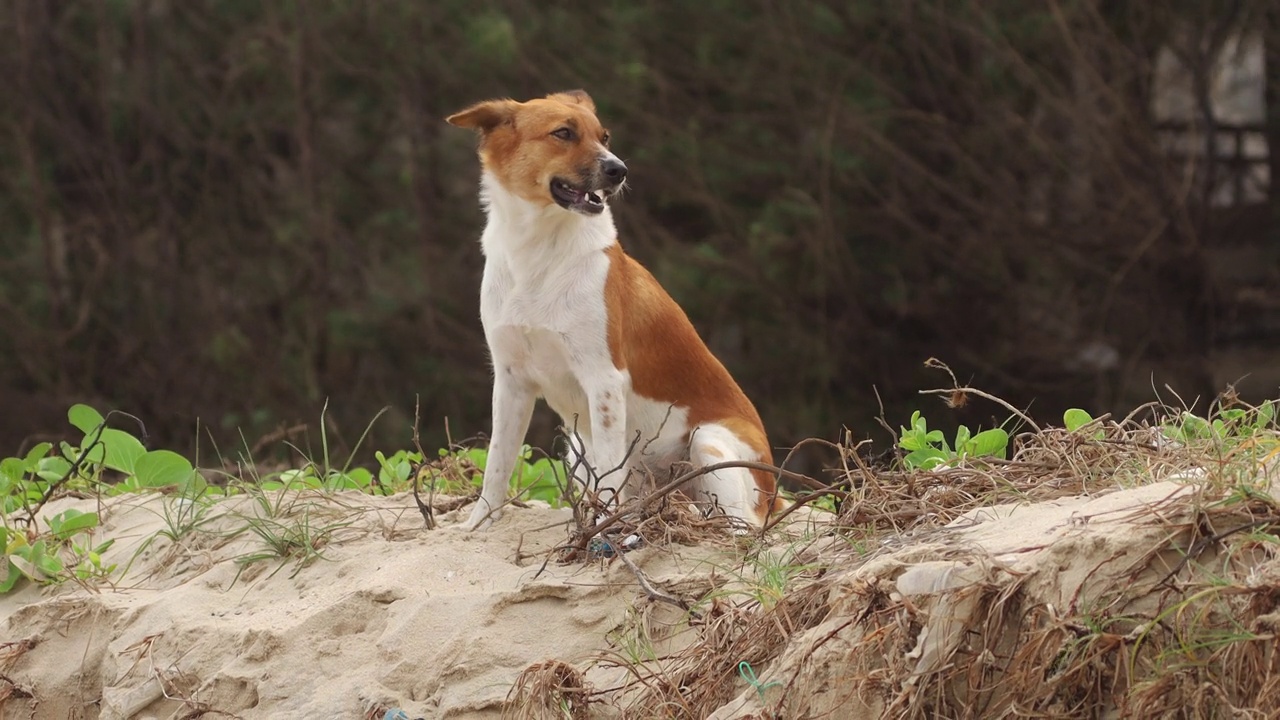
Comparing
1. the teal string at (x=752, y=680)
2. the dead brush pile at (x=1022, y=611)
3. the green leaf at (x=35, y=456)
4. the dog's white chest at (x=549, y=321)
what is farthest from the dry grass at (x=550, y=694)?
the green leaf at (x=35, y=456)

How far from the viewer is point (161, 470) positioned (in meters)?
5.19

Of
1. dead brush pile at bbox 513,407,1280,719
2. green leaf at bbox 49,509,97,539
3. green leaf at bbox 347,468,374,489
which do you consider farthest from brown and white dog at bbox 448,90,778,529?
green leaf at bbox 49,509,97,539

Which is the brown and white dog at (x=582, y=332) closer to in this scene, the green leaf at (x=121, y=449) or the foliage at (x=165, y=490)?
the foliage at (x=165, y=490)

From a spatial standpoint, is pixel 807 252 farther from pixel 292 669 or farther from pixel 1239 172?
→ pixel 292 669

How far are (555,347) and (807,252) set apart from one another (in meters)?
6.23

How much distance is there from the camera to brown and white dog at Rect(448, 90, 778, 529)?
453 cm

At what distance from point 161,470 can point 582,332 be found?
1703 mm

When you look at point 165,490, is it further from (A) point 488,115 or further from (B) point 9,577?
(A) point 488,115

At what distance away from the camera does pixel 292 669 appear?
378 centimetres

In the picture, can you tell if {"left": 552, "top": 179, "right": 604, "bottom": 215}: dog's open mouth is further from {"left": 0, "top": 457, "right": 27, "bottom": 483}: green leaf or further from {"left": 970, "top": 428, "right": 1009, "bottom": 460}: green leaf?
{"left": 0, "top": 457, "right": 27, "bottom": 483}: green leaf

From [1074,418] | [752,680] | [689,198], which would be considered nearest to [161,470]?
[752,680]

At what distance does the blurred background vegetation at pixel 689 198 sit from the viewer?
34.4ft

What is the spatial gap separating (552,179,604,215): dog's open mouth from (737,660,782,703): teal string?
177 cm

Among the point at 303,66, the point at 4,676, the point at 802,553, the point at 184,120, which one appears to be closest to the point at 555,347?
the point at 802,553
